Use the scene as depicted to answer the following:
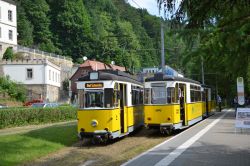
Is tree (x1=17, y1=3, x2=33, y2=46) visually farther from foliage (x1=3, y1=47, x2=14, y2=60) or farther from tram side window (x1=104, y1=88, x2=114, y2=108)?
tram side window (x1=104, y1=88, x2=114, y2=108)

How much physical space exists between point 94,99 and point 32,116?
39.4ft

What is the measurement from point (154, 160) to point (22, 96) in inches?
2100

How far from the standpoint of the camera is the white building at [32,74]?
7250 cm

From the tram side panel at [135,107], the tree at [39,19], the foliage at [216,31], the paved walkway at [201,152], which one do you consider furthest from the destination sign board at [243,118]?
the tree at [39,19]

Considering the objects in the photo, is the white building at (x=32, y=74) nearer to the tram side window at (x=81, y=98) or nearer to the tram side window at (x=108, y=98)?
the tram side window at (x=81, y=98)

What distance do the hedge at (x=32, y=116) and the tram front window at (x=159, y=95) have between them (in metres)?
9.58

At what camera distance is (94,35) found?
418ft

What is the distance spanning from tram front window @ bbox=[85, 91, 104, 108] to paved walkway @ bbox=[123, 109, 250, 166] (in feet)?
11.6

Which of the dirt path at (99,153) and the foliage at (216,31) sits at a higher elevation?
the foliage at (216,31)

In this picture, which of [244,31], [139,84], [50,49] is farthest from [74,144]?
[50,49]

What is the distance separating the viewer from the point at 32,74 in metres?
72.9

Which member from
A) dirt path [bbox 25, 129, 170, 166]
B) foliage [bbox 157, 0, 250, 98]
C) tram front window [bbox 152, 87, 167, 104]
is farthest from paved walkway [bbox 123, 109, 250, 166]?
foliage [bbox 157, 0, 250, 98]

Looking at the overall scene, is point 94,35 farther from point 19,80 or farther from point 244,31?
point 244,31

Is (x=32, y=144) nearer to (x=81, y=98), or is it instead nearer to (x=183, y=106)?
(x=81, y=98)
